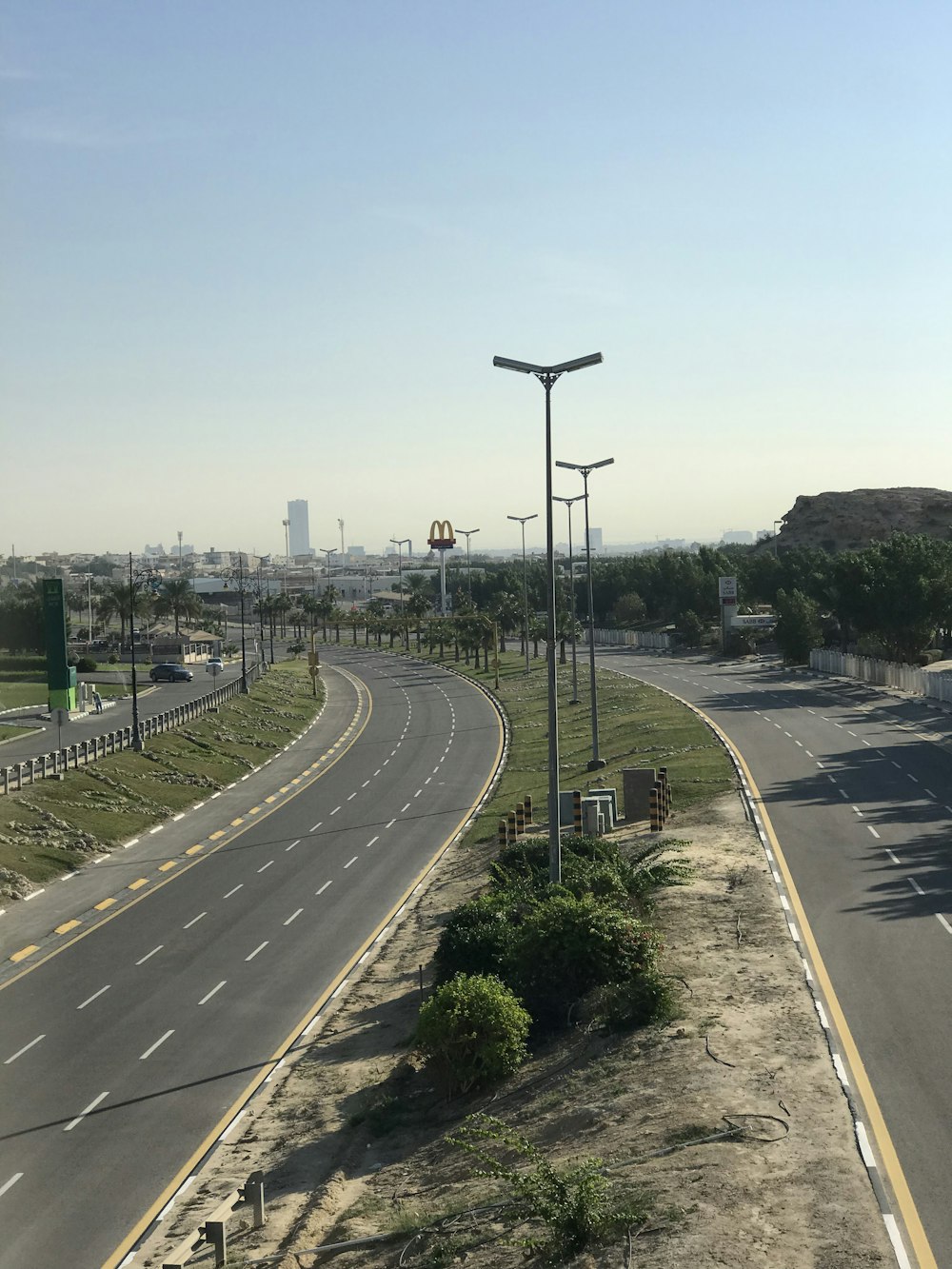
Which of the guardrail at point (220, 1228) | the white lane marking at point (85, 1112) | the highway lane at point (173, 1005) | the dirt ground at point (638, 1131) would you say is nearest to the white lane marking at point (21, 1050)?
the highway lane at point (173, 1005)

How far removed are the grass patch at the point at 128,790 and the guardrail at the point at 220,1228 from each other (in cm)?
2932

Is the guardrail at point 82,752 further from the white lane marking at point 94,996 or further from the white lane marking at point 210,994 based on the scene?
the white lane marking at point 210,994

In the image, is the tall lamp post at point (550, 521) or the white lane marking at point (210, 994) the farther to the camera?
the white lane marking at point (210, 994)

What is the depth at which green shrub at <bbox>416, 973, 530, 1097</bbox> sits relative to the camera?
23.0 metres

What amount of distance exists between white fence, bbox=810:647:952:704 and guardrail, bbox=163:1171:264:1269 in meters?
65.3

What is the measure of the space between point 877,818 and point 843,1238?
29576 mm

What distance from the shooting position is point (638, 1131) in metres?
18.0

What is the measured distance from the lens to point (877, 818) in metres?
41.9

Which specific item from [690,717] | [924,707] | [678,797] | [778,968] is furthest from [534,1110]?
[924,707]

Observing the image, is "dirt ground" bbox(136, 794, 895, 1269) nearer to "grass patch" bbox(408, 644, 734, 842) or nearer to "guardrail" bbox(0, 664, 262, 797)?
"grass patch" bbox(408, 644, 734, 842)

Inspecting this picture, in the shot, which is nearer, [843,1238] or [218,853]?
[843,1238]

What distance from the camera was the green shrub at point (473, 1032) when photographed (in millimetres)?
23047

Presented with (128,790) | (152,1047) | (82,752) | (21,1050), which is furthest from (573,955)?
(82,752)

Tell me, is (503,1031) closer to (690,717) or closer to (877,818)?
(877,818)
